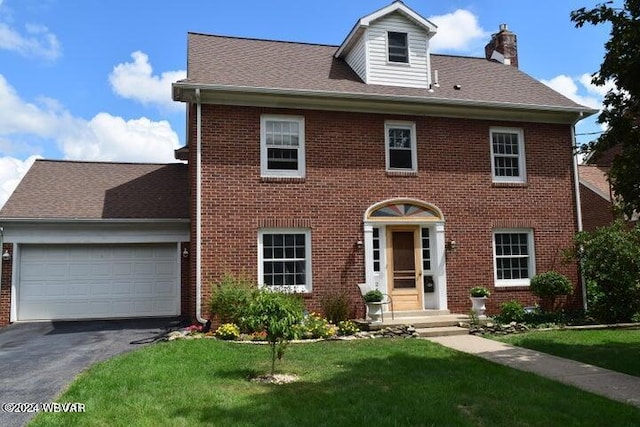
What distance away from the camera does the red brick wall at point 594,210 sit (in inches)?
878

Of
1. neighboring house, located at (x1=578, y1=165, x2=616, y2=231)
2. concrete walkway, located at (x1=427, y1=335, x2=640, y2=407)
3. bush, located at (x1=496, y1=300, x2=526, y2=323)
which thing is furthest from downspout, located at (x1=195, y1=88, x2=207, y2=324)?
neighboring house, located at (x1=578, y1=165, x2=616, y2=231)

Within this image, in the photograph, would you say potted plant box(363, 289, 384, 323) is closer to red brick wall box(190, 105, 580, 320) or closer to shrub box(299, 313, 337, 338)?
red brick wall box(190, 105, 580, 320)

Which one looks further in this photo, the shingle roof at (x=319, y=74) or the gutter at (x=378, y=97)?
the shingle roof at (x=319, y=74)

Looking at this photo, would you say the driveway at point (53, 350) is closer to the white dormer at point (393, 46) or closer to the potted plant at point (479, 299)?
the potted plant at point (479, 299)

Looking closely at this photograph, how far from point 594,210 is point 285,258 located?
1627cm

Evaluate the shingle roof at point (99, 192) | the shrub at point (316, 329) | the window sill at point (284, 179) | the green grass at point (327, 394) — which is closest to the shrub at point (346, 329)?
the shrub at point (316, 329)

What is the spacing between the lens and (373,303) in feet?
39.7

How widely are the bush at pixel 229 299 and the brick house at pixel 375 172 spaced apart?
1.47 feet

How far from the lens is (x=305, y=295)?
12.6 m

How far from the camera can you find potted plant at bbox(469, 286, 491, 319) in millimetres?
13133

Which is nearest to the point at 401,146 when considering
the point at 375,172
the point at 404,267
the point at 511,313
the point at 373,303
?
the point at 375,172

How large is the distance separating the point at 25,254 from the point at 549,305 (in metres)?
14.0

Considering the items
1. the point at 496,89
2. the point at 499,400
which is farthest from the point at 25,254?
the point at 496,89

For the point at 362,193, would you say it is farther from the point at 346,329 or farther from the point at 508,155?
the point at 508,155
